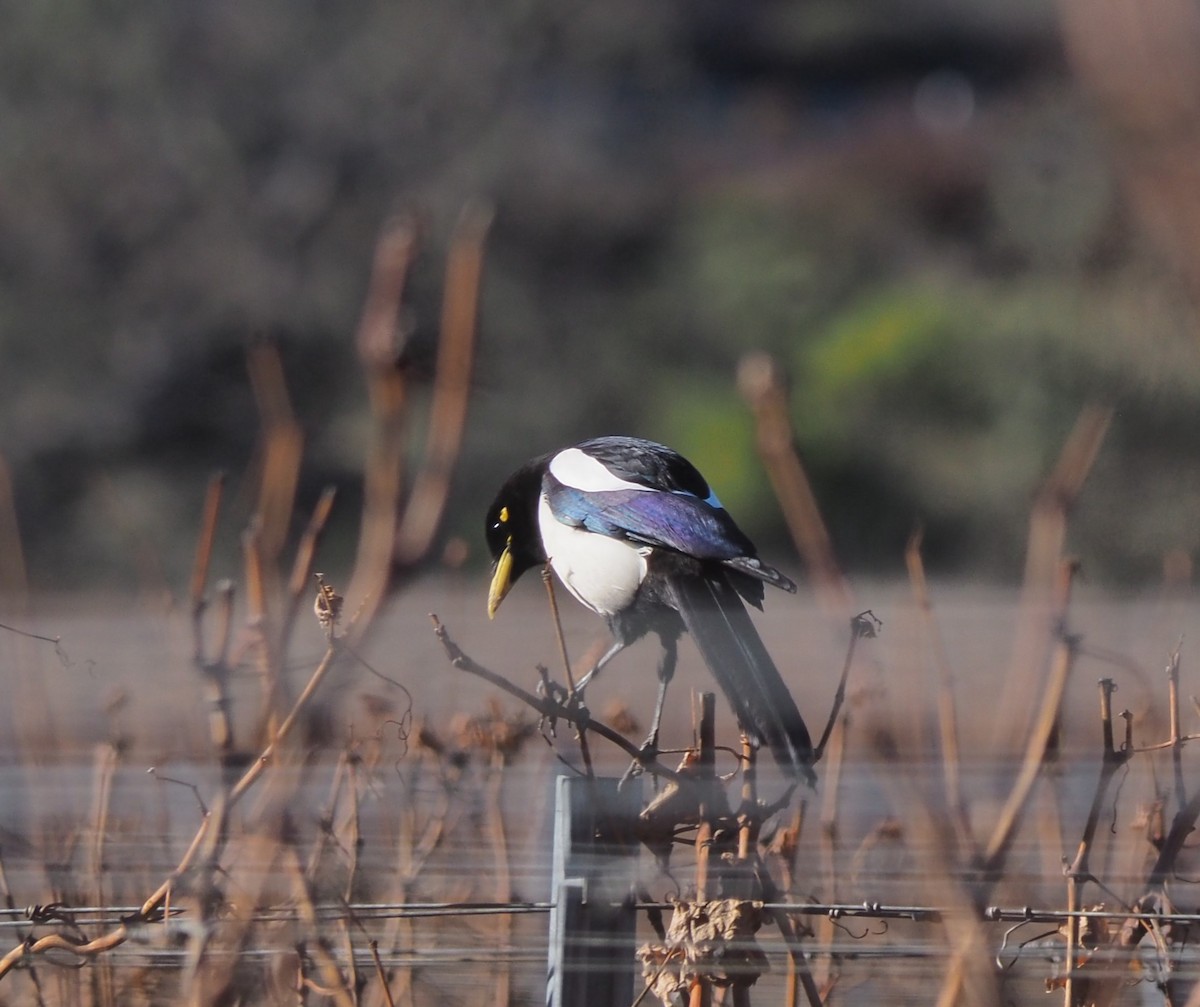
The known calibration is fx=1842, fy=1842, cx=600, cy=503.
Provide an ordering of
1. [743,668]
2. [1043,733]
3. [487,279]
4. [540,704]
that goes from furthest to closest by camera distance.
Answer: [487,279] → [743,668] → [540,704] → [1043,733]

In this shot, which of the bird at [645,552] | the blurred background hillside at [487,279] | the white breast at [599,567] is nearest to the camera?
the bird at [645,552]

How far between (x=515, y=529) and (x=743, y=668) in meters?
0.77

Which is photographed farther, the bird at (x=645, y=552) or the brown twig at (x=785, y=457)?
the bird at (x=645, y=552)

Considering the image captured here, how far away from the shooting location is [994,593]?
739 centimetres

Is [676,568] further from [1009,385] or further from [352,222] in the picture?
[352,222]

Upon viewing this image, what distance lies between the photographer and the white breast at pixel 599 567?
1899 millimetres

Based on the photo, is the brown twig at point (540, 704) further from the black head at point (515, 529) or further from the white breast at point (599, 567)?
the black head at point (515, 529)

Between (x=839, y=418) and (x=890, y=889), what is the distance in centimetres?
752

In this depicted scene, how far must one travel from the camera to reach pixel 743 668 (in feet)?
4.91

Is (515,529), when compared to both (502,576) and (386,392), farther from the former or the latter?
(386,392)

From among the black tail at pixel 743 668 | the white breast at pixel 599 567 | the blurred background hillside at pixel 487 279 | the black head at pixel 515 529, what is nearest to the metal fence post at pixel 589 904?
the black tail at pixel 743 668

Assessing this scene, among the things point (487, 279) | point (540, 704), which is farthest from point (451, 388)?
point (487, 279)

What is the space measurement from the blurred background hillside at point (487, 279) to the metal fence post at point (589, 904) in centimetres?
568

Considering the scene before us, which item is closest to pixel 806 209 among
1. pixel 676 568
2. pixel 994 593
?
pixel 994 593
